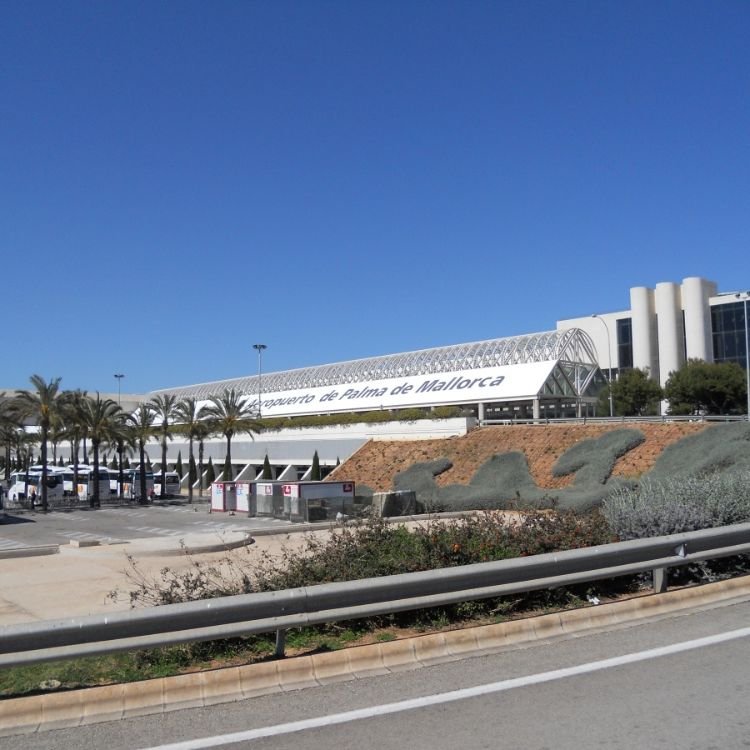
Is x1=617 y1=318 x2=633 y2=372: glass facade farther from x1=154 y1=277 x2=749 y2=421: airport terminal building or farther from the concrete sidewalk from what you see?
the concrete sidewalk

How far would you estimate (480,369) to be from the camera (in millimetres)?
63562

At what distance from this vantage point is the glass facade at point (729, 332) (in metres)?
68.6

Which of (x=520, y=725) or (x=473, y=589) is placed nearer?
(x=520, y=725)

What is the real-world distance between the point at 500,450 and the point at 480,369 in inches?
892

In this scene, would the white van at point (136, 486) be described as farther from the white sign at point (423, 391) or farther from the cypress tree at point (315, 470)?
the white sign at point (423, 391)

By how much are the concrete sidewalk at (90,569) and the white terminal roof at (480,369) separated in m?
36.0

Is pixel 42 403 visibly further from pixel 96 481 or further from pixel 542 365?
pixel 542 365

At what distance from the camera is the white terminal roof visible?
5837 centimetres

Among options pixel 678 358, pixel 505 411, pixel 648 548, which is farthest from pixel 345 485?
pixel 678 358

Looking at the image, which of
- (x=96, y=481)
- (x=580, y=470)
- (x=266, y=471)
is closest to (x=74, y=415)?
(x=96, y=481)

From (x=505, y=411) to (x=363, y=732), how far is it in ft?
232

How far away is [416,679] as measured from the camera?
599 cm

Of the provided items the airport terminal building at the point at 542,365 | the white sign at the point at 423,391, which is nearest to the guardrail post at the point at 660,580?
the airport terminal building at the point at 542,365

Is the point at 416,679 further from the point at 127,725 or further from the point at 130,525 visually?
the point at 130,525
